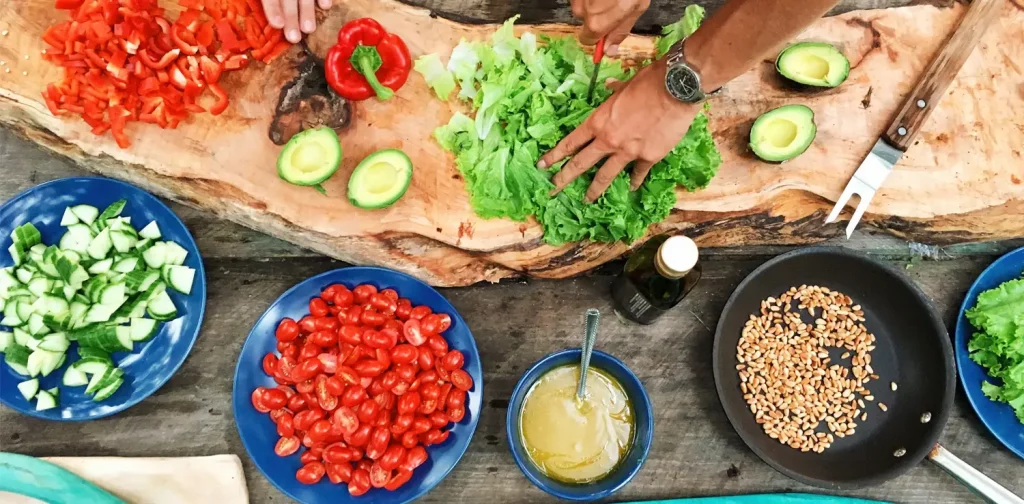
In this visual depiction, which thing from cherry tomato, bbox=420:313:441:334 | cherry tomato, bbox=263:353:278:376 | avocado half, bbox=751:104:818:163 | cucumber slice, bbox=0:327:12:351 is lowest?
cherry tomato, bbox=263:353:278:376

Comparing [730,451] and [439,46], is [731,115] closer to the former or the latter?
[439,46]

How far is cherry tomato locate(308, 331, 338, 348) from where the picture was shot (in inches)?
79.4

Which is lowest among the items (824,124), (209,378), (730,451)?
(730,451)

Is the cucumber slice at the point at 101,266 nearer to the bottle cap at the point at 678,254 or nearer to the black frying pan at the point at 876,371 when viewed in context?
the bottle cap at the point at 678,254

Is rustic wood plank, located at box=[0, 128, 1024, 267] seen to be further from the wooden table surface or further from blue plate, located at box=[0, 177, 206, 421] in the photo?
blue plate, located at box=[0, 177, 206, 421]

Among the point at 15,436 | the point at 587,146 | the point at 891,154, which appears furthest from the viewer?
the point at 15,436

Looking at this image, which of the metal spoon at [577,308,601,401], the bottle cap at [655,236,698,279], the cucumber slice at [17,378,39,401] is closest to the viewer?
the bottle cap at [655,236,698,279]

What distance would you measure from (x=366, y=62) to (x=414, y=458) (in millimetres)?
1109

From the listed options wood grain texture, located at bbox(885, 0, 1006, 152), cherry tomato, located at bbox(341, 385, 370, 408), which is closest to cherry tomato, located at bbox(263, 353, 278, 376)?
cherry tomato, located at bbox(341, 385, 370, 408)

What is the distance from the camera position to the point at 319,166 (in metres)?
1.89

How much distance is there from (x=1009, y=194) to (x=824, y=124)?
570 millimetres

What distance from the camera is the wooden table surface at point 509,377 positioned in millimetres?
2152

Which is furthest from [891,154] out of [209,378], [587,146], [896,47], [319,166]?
[209,378]

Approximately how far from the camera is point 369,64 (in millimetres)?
1889
